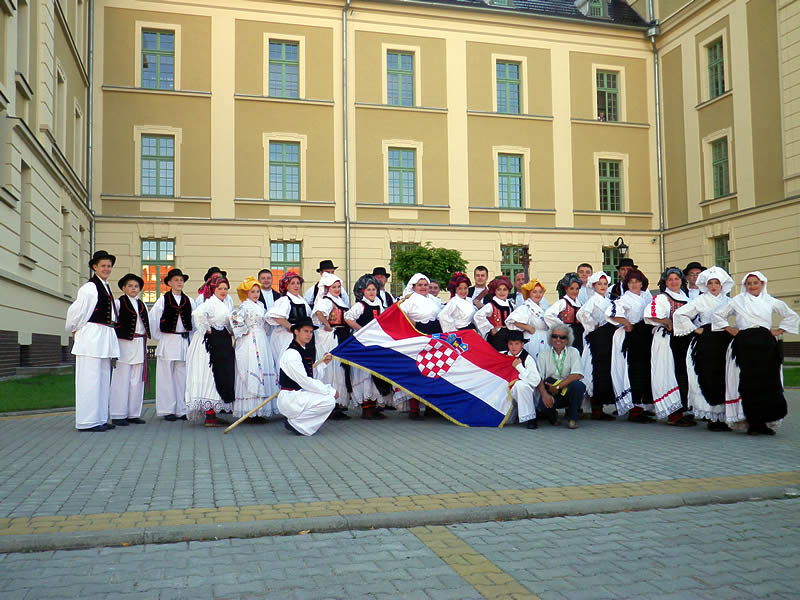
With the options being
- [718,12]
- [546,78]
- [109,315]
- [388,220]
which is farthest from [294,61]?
[109,315]

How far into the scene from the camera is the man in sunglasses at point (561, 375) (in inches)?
391

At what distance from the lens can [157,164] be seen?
1065 inches

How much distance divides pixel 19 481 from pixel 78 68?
2121 centimetres

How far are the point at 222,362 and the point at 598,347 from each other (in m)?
5.35

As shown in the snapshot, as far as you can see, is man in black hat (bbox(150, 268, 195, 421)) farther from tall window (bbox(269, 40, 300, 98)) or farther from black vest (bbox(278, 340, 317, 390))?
tall window (bbox(269, 40, 300, 98))

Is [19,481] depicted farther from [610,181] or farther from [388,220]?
[610,181]

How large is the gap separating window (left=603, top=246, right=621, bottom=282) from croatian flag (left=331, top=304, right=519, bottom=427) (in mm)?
22351

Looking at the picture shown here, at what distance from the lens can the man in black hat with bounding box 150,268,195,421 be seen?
1102 centimetres

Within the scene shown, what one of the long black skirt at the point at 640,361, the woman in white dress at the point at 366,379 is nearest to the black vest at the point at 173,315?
the woman in white dress at the point at 366,379

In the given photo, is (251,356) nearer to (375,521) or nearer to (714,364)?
(375,521)

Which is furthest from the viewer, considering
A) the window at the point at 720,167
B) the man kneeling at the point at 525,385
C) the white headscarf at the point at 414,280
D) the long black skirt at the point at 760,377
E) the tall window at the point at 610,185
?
the tall window at the point at 610,185

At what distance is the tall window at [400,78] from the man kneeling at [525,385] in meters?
20.9

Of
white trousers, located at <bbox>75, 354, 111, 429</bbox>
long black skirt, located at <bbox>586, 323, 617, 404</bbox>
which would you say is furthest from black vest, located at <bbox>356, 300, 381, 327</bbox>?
white trousers, located at <bbox>75, 354, 111, 429</bbox>

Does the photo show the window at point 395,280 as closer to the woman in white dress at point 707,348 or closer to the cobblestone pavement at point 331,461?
the cobblestone pavement at point 331,461
